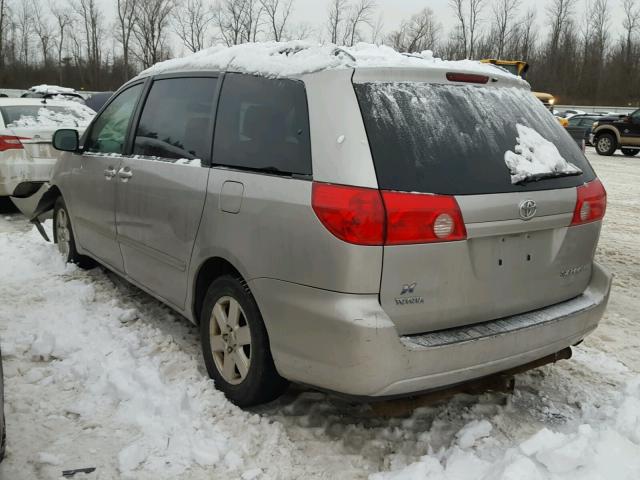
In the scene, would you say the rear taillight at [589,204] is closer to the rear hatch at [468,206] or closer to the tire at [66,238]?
the rear hatch at [468,206]

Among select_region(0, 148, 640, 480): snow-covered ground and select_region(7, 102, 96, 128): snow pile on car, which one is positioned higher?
select_region(7, 102, 96, 128): snow pile on car

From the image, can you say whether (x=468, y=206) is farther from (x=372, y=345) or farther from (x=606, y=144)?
(x=606, y=144)

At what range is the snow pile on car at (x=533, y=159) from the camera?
272 centimetres

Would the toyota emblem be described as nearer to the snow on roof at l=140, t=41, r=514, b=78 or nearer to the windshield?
the snow on roof at l=140, t=41, r=514, b=78

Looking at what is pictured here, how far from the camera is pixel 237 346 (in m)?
3.03

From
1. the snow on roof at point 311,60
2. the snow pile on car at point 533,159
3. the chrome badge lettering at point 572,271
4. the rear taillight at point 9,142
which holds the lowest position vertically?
the chrome badge lettering at point 572,271

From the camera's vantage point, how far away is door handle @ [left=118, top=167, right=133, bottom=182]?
13.0 ft

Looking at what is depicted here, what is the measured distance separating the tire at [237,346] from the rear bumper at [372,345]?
0.14 meters

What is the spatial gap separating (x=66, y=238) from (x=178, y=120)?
98.7 inches

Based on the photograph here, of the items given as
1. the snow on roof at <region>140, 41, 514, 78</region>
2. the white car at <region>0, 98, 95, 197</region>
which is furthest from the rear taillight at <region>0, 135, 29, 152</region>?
the snow on roof at <region>140, 41, 514, 78</region>

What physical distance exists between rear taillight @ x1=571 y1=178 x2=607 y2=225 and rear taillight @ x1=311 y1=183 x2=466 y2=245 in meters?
0.79

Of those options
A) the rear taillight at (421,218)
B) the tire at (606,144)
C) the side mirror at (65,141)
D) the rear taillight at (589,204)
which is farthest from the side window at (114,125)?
the tire at (606,144)

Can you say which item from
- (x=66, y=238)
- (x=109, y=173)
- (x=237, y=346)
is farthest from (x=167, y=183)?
(x=66, y=238)

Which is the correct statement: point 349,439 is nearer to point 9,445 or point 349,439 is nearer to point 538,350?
point 538,350
